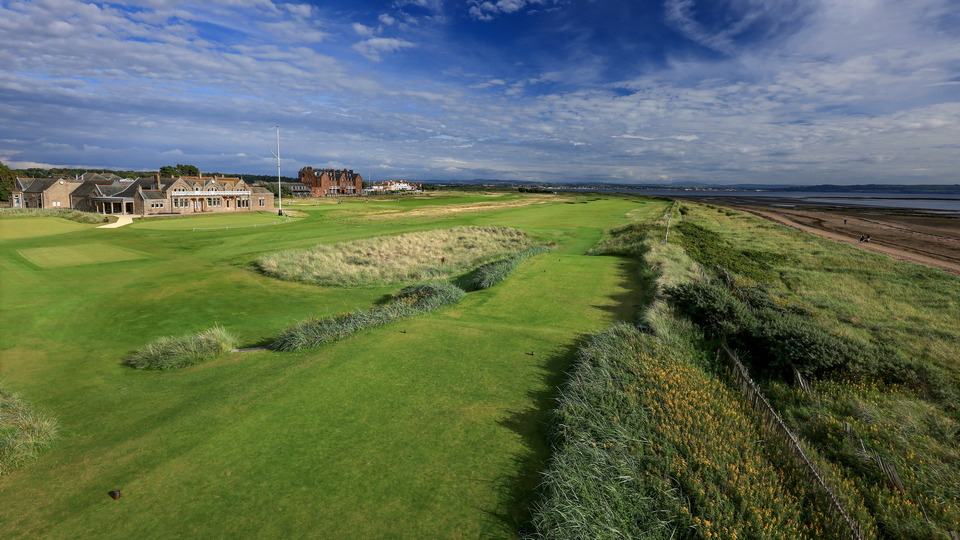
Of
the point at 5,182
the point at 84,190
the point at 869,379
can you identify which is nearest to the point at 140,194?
the point at 84,190

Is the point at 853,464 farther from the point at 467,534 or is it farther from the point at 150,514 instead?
the point at 150,514

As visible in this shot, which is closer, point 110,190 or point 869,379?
point 869,379

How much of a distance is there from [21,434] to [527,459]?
812 cm

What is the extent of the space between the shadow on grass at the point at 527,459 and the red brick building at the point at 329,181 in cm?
12922

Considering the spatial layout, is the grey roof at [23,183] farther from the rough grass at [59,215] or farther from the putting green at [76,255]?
the putting green at [76,255]

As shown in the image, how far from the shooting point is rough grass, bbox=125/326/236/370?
34.9 feet

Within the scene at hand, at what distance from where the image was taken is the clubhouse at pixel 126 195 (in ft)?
197

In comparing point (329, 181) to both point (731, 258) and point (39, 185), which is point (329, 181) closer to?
point (39, 185)

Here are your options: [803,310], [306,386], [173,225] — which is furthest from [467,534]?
[173,225]

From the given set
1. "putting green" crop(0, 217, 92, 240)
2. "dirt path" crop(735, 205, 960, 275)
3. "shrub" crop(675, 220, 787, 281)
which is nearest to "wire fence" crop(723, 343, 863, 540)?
"shrub" crop(675, 220, 787, 281)

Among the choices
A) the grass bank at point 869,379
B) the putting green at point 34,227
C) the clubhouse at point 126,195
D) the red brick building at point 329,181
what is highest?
the red brick building at point 329,181

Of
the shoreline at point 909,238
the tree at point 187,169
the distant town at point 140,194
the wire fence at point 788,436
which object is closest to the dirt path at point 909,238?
the shoreline at point 909,238

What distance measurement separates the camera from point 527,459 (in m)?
6.31

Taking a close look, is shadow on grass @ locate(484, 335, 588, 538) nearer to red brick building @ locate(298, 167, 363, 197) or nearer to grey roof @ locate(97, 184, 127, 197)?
grey roof @ locate(97, 184, 127, 197)
